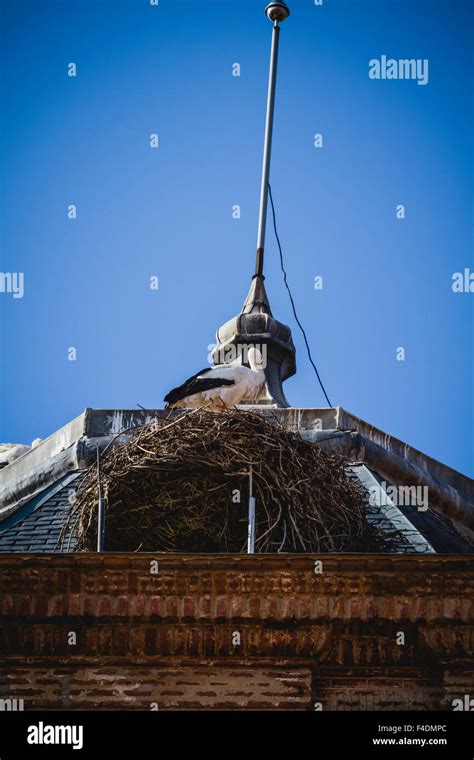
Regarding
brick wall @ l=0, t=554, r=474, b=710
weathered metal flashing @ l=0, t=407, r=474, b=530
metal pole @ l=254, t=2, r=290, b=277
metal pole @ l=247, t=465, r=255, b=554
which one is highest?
metal pole @ l=254, t=2, r=290, b=277

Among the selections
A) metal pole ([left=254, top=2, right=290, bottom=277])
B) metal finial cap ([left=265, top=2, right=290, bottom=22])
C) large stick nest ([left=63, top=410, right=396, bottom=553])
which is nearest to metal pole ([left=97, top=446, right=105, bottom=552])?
large stick nest ([left=63, top=410, right=396, bottom=553])

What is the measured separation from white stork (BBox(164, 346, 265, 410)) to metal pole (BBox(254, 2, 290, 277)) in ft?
11.9

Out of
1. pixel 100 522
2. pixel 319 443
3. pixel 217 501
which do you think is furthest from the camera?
pixel 319 443

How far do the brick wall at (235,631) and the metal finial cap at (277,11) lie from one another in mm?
12175

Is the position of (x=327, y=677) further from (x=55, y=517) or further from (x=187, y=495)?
(x=55, y=517)

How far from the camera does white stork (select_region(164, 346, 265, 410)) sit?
15453 millimetres

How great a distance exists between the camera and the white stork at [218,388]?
15453mm

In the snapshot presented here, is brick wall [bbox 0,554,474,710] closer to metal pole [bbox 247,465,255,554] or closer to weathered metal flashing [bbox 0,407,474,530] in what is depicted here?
metal pole [bbox 247,465,255,554]

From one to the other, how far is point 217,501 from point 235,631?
148 cm

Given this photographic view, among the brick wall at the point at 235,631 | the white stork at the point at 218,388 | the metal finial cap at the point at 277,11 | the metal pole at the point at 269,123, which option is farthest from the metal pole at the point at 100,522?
the metal finial cap at the point at 277,11

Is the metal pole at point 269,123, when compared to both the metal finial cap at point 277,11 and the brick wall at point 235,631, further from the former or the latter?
the brick wall at point 235,631

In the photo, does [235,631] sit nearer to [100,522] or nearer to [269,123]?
[100,522]

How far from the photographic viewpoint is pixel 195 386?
15539mm

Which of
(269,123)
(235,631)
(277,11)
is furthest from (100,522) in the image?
(277,11)
